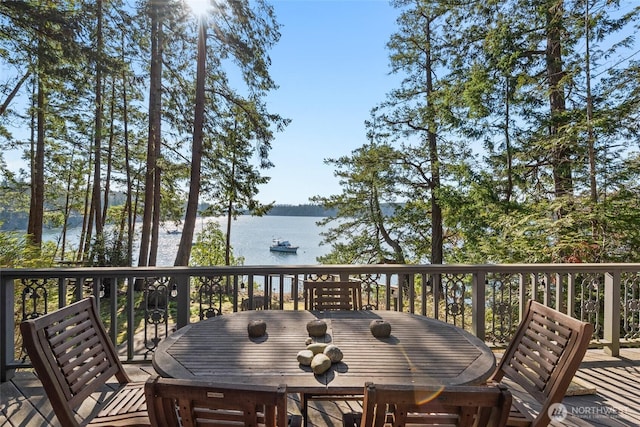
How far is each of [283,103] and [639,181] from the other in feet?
26.5

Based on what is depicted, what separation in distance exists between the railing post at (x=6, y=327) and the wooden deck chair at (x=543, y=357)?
12.6ft

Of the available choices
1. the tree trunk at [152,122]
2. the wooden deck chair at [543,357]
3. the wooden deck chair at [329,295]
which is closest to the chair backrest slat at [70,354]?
the wooden deck chair at [329,295]

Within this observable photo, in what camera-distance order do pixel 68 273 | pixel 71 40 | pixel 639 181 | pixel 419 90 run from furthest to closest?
1. pixel 419 90
2. pixel 639 181
3. pixel 71 40
4. pixel 68 273

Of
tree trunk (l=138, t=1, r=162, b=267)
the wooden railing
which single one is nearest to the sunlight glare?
tree trunk (l=138, t=1, r=162, b=267)

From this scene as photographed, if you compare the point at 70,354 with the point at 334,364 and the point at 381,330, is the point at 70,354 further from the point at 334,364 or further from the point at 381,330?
the point at 381,330

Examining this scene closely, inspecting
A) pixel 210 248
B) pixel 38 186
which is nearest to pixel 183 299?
pixel 38 186

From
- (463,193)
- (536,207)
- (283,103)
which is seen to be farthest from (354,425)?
(283,103)

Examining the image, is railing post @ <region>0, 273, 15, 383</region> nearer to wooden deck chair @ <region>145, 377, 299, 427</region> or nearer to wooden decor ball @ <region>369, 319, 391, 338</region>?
wooden deck chair @ <region>145, 377, 299, 427</region>

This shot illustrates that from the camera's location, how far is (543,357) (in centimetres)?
173

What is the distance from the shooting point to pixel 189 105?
8.88 meters

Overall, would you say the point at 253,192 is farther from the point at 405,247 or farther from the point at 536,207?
the point at 536,207

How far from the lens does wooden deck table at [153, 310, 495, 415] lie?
1.42 m

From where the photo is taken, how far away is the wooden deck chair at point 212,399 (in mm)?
956

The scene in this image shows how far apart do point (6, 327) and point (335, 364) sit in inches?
122
